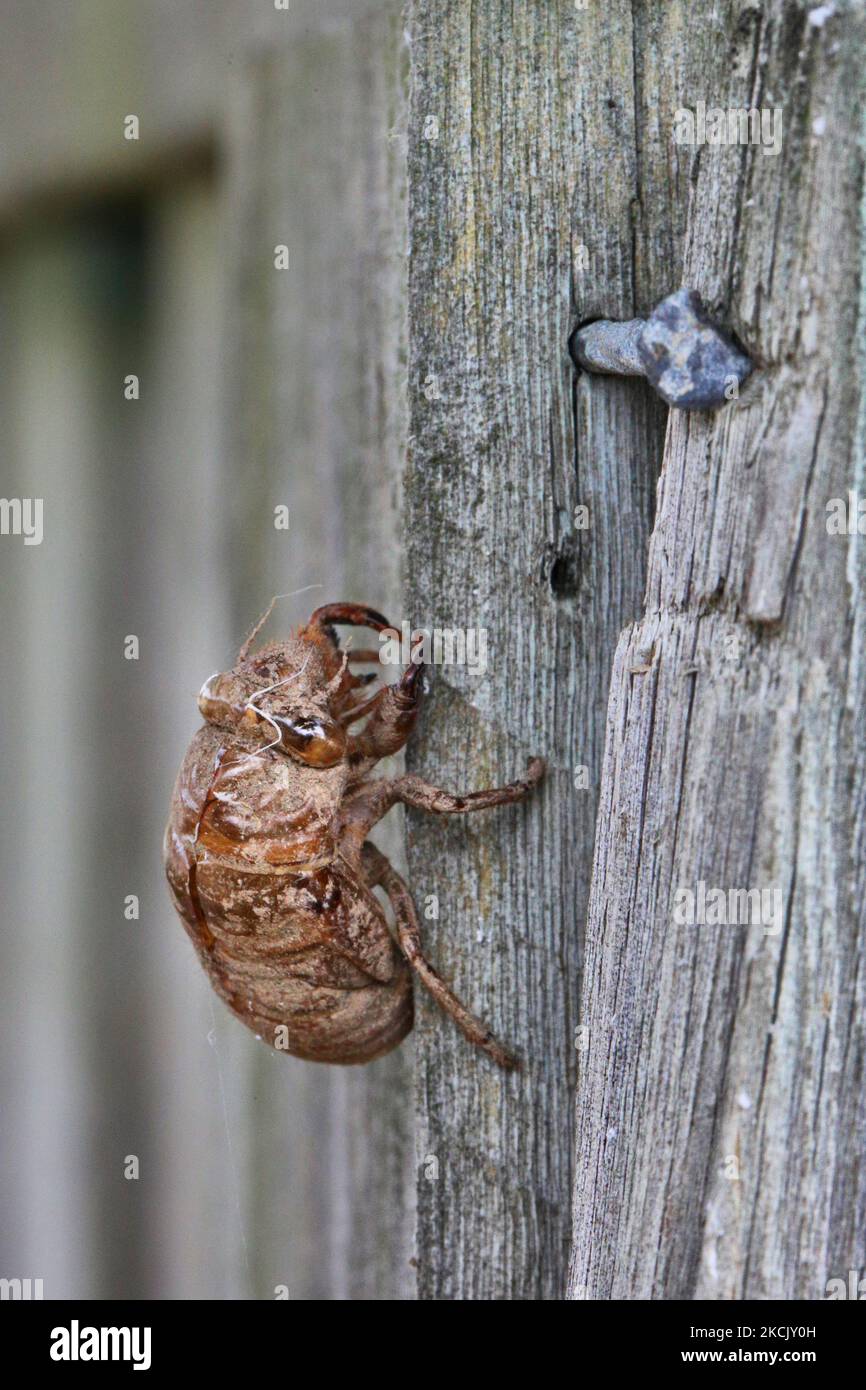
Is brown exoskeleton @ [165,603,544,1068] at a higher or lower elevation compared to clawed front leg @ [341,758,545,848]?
lower

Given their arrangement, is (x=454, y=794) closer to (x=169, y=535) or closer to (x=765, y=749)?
(x=765, y=749)

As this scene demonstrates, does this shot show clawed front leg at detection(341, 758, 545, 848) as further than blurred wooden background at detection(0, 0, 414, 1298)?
No

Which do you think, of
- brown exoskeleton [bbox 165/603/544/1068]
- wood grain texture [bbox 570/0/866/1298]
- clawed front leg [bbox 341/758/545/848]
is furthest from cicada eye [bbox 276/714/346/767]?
wood grain texture [bbox 570/0/866/1298]

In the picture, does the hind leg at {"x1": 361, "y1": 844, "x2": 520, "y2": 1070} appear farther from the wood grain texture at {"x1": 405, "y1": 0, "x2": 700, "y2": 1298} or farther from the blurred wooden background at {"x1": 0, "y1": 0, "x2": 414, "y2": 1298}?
the blurred wooden background at {"x1": 0, "y1": 0, "x2": 414, "y2": 1298}

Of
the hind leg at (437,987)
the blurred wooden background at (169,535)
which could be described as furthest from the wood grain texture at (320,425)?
the hind leg at (437,987)

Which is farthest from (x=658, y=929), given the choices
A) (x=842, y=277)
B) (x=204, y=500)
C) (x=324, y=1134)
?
(x=204, y=500)

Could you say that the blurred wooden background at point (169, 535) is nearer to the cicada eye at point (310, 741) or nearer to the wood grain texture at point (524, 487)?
the cicada eye at point (310, 741)

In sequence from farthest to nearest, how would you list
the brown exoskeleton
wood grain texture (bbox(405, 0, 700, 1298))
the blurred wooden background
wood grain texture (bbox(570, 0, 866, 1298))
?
the blurred wooden background < the brown exoskeleton < wood grain texture (bbox(405, 0, 700, 1298)) < wood grain texture (bbox(570, 0, 866, 1298))
